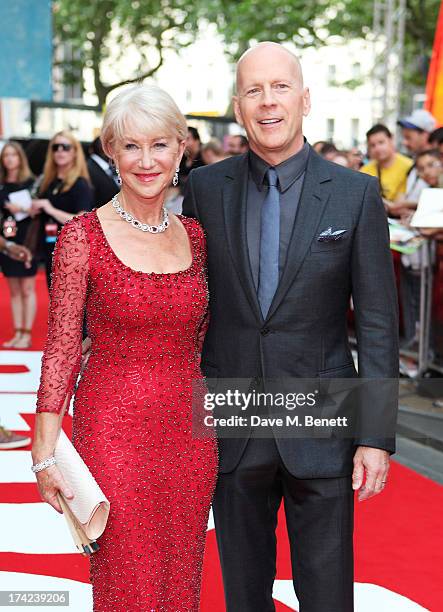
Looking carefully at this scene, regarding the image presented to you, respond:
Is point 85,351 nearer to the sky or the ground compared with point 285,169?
nearer to the ground

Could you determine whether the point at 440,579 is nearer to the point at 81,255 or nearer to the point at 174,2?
the point at 81,255

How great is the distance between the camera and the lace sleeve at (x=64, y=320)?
3051 mm

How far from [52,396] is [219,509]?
67 cm

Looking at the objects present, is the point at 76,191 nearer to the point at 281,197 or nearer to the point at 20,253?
the point at 20,253

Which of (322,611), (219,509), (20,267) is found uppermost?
(219,509)

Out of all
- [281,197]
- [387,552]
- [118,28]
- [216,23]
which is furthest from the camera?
[118,28]

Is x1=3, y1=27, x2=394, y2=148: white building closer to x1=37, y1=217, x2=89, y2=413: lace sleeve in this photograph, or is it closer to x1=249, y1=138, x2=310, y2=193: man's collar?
x1=249, y1=138, x2=310, y2=193: man's collar

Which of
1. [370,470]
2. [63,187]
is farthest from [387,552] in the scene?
[63,187]

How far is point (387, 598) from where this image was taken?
4.56 m

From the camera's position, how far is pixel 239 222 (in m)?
3.28

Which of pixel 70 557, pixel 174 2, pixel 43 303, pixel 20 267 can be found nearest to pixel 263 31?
pixel 174 2

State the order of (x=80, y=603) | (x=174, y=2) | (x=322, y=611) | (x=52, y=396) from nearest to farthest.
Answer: (x=52, y=396), (x=322, y=611), (x=80, y=603), (x=174, y=2)

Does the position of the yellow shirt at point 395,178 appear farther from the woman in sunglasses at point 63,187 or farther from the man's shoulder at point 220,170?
the man's shoulder at point 220,170

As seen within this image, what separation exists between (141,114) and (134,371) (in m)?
0.74
